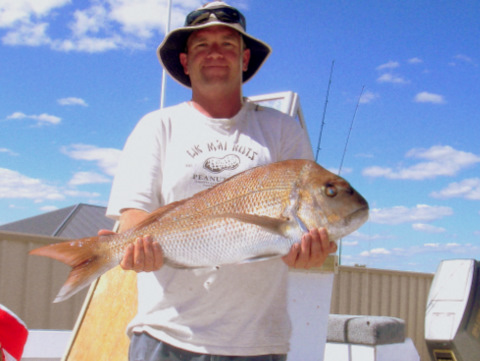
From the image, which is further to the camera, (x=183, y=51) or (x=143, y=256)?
(x=183, y=51)

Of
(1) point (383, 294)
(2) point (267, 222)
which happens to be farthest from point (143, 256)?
(1) point (383, 294)

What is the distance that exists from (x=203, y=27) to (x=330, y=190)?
998mm

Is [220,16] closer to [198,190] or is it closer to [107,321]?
[198,190]

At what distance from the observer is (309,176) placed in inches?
88.7

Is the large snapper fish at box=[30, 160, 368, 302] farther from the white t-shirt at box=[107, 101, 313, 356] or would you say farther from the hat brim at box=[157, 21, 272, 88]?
the hat brim at box=[157, 21, 272, 88]

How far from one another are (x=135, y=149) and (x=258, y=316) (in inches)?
35.3

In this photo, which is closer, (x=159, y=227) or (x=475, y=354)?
(x=159, y=227)

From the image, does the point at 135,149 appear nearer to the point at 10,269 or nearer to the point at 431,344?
the point at 431,344

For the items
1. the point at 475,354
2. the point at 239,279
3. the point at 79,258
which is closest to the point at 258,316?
the point at 239,279

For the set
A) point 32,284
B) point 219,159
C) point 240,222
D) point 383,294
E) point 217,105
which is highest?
point 217,105

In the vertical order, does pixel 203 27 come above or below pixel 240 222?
above

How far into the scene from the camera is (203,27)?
2.56 m

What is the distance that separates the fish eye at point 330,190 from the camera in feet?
7.21

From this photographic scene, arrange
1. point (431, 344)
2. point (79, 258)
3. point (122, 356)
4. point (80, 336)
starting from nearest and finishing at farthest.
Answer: point (79, 258), point (122, 356), point (80, 336), point (431, 344)
